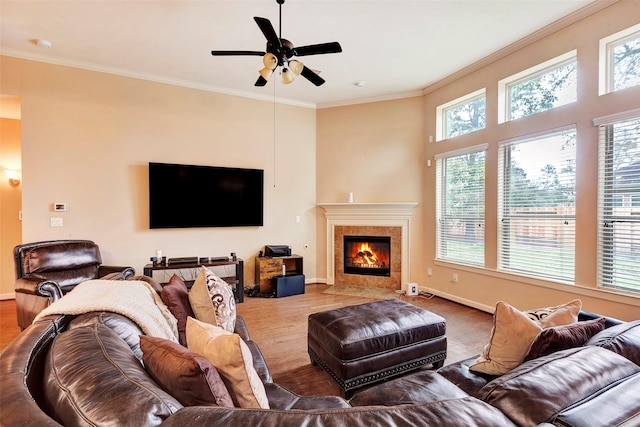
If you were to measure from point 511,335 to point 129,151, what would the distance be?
479 cm

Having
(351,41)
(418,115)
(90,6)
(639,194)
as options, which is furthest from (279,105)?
(639,194)

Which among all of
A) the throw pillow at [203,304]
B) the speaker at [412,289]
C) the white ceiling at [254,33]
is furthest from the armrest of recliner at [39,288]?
the speaker at [412,289]

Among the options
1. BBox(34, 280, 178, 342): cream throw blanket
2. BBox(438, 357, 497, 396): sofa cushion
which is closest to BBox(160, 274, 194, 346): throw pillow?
BBox(34, 280, 178, 342): cream throw blanket

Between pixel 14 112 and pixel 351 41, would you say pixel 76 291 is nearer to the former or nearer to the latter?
pixel 351 41

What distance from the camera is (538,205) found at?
3299mm

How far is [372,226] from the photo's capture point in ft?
16.5

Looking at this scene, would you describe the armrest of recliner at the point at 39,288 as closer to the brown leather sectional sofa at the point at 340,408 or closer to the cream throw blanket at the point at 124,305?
the cream throw blanket at the point at 124,305

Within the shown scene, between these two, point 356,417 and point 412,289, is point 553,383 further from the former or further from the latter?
point 412,289

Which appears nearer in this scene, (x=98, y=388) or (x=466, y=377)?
(x=98, y=388)

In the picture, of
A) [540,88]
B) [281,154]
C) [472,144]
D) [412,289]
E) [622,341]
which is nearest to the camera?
[622,341]

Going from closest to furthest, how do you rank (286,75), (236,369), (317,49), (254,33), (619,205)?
(236,369)
(317,49)
(619,205)
(286,75)
(254,33)

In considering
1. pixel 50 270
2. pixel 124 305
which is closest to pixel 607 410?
pixel 124 305

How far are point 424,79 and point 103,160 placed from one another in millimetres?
4782

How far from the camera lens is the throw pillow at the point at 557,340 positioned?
1.17 meters
